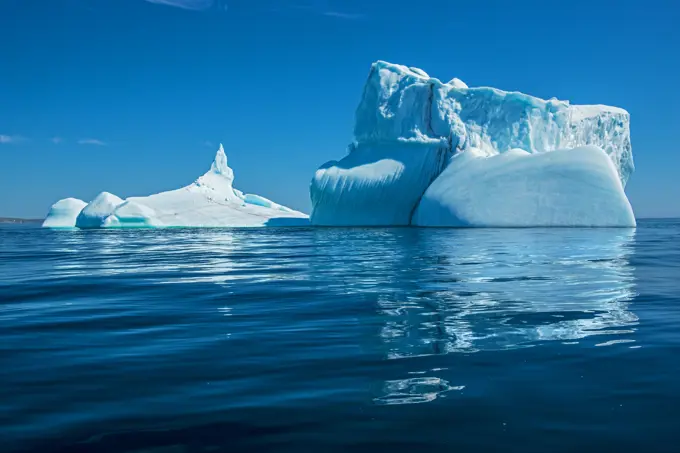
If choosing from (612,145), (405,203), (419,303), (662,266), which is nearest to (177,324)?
(419,303)

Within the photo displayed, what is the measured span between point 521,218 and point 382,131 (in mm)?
15088

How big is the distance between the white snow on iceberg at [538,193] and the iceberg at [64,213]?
45.7 metres

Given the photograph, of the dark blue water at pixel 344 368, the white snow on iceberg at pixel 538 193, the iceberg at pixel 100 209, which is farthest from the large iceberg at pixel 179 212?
the dark blue water at pixel 344 368

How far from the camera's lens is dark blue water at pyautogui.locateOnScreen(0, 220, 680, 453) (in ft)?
8.97

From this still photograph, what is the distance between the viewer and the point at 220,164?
68.7 m

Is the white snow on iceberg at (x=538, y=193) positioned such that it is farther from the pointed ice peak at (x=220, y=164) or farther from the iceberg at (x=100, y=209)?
the pointed ice peak at (x=220, y=164)

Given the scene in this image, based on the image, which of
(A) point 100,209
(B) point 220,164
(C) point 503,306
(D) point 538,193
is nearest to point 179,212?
(A) point 100,209

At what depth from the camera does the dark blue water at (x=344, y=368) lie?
273cm

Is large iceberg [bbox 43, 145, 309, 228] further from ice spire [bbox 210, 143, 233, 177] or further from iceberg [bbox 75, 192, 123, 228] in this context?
ice spire [bbox 210, 143, 233, 177]

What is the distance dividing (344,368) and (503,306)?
3.10 m

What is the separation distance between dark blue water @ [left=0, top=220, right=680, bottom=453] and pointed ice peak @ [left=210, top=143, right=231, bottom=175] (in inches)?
2412

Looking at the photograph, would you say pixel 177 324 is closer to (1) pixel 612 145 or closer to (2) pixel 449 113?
(2) pixel 449 113

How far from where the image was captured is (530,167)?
113ft

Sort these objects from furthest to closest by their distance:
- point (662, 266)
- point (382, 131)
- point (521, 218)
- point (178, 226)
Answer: point (178, 226)
point (382, 131)
point (521, 218)
point (662, 266)
